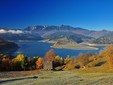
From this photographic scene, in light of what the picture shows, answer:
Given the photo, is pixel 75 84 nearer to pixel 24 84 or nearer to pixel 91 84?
pixel 91 84

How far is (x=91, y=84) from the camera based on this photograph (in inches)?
1289

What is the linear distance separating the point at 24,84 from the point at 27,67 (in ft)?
318

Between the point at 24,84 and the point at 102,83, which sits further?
the point at 24,84

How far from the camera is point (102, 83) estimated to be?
33062 mm

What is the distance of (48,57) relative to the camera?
171875mm

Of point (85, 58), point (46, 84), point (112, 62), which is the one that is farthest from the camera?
point (85, 58)

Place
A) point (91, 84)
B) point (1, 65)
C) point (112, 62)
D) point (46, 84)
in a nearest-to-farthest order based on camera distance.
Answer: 1. point (91, 84)
2. point (46, 84)
3. point (112, 62)
4. point (1, 65)

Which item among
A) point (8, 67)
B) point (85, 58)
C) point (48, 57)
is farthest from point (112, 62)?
point (48, 57)

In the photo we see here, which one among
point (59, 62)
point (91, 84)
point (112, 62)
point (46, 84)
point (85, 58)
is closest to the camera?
point (91, 84)

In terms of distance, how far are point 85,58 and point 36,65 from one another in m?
30.6

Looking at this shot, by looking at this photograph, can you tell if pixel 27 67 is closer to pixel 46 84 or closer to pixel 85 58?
pixel 85 58

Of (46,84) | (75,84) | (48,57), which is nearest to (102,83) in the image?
(75,84)

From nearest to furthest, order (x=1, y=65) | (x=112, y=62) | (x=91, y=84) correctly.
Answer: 1. (x=91, y=84)
2. (x=112, y=62)
3. (x=1, y=65)

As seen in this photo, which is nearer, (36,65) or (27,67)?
(27,67)
